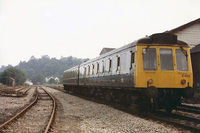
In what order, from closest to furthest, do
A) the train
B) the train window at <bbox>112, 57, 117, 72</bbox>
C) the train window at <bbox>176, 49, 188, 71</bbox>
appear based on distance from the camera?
the train
the train window at <bbox>176, 49, 188, 71</bbox>
the train window at <bbox>112, 57, 117, 72</bbox>

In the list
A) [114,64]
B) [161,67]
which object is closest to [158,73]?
[161,67]

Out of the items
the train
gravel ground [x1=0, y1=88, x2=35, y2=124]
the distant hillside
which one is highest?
the distant hillside

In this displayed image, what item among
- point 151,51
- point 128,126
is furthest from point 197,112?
point 128,126

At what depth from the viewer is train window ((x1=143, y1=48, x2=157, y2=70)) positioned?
9.41 m

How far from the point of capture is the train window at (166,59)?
31.0 feet

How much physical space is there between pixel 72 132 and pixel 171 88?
4700 millimetres

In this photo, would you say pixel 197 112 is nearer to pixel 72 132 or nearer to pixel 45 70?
pixel 72 132

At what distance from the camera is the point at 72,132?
21.8 feet

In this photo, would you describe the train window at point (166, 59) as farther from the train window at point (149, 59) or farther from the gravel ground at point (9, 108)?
the gravel ground at point (9, 108)

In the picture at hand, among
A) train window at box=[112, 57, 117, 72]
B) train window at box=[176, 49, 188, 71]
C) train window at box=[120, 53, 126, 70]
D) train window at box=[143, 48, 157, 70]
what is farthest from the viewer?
train window at box=[112, 57, 117, 72]

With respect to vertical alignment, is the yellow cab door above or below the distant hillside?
below

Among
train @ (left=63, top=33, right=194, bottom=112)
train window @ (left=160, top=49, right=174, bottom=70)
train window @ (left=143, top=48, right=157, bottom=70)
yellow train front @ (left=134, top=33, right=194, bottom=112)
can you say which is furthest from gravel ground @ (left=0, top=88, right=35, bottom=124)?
train window @ (left=160, top=49, right=174, bottom=70)

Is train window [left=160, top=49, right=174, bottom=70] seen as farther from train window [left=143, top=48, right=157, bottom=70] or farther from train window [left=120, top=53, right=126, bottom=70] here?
train window [left=120, top=53, right=126, bottom=70]

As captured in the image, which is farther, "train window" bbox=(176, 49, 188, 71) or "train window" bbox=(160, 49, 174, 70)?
"train window" bbox=(176, 49, 188, 71)
